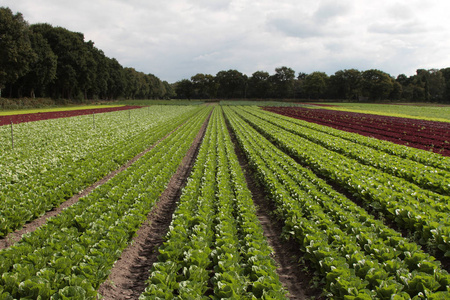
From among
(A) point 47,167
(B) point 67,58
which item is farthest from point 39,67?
(A) point 47,167

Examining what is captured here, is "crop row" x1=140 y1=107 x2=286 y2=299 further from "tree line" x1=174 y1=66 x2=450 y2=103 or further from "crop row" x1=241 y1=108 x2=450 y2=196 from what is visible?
"tree line" x1=174 y1=66 x2=450 y2=103

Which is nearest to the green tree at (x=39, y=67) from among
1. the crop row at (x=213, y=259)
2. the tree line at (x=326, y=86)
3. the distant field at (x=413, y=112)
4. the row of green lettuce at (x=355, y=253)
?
the crop row at (x=213, y=259)

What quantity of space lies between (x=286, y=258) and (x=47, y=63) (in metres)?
66.3

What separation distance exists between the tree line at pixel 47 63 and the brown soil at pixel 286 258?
52.7 m

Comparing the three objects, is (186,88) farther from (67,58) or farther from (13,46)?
(13,46)

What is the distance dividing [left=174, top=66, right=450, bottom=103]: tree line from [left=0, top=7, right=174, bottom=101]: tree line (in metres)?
56.2

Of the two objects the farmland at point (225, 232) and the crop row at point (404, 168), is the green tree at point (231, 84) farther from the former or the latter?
the farmland at point (225, 232)

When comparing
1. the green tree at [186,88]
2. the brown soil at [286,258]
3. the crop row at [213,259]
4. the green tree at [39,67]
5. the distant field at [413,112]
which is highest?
the green tree at [186,88]

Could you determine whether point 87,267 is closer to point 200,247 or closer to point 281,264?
point 200,247

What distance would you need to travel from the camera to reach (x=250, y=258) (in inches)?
196

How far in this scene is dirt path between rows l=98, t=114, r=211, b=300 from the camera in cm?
512

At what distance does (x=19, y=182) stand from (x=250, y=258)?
939 cm

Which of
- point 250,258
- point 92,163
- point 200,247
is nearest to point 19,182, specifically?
point 92,163

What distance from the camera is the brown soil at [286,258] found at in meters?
5.25
